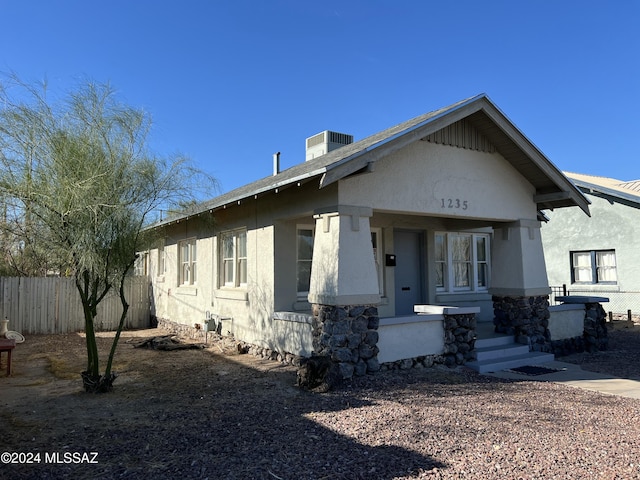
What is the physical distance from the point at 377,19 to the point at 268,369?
8643 mm

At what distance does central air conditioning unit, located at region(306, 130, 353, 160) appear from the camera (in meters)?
13.2

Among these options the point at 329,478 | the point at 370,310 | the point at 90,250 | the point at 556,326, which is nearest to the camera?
the point at 329,478

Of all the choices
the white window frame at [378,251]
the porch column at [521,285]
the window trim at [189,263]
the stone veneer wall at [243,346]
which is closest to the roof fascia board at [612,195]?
the porch column at [521,285]

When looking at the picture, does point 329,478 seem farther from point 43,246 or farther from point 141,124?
point 141,124

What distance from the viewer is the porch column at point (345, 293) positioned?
7.26 meters

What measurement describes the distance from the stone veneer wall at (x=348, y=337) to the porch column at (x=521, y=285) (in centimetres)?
381

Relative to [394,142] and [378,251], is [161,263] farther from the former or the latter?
[394,142]

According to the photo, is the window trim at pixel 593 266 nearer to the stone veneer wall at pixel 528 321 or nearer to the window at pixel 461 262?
the window at pixel 461 262

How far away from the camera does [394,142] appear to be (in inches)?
295

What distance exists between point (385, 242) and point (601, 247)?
34.5 feet

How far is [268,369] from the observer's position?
8.34m

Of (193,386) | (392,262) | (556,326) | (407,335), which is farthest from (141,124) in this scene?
(556,326)

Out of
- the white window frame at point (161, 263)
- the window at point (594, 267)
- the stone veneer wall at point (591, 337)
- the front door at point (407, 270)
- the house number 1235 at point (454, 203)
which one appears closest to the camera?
the house number 1235 at point (454, 203)

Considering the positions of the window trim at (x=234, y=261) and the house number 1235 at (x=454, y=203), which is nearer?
the house number 1235 at (x=454, y=203)
